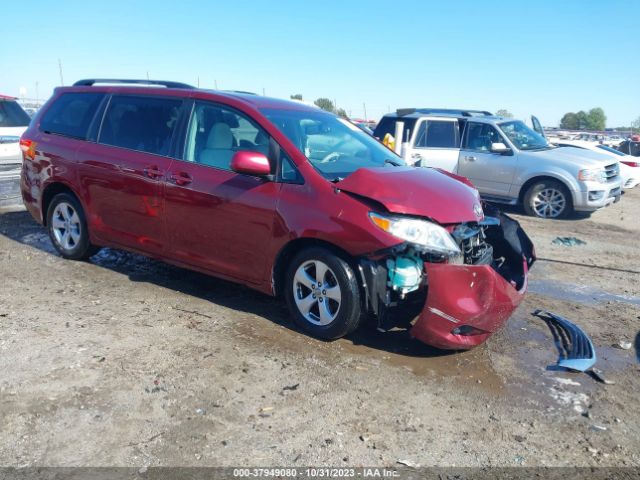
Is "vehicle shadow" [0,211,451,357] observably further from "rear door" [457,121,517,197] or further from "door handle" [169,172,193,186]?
"rear door" [457,121,517,197]

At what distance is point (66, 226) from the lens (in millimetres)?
6262

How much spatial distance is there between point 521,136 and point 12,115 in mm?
9470

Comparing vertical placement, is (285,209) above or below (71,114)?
below

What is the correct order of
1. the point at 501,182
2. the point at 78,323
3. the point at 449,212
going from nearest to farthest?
the point at 449,212 → the point at 78,323 → the point at 501,182

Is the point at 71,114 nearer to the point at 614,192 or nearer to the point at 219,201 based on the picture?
the point at 219,201

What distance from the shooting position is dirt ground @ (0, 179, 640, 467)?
3.10 m

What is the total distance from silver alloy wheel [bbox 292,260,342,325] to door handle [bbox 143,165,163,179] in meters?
1.64

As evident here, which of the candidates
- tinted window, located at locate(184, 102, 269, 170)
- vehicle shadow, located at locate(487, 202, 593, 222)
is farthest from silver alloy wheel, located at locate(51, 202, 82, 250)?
vehicle shadow, located at locate(487, 202, 593, 222)

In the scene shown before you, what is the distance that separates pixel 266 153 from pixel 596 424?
9.80 feet

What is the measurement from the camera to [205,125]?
5.13 m

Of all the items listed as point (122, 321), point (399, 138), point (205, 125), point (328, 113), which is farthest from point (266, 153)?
point (399, 138)

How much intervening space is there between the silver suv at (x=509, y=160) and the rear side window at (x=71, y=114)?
593 centimetres

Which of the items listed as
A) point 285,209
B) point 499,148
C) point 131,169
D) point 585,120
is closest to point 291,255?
point 285,209

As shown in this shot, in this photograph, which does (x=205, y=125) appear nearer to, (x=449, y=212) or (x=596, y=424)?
(x=449, y=212)
